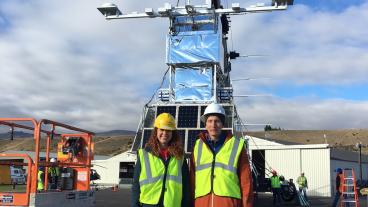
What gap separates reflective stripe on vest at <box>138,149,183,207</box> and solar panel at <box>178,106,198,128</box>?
1029cm

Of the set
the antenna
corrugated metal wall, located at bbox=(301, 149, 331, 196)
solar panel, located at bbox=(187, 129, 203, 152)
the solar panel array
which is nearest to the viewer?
solar panel, located at bbox=(187, 129, 203, 152)

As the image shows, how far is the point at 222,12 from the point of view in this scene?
19.3m

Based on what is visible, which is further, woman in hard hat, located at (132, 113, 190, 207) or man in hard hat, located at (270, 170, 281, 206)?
man in hard hat, located at (270, 170, 281, 206)

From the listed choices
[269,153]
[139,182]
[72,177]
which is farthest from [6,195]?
[269,153]

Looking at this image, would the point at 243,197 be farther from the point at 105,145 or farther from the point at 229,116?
the point at 105,145

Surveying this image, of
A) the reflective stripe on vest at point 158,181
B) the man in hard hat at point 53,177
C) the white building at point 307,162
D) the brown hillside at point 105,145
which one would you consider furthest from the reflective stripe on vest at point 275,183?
the brown hillside at point 105,145

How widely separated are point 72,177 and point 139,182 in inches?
296

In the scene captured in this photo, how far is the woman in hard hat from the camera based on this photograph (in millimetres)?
5176

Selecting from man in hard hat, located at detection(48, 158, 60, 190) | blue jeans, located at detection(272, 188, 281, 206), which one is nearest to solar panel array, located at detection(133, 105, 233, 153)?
man in hard hat, located at detection(48, 158, 60, 190)

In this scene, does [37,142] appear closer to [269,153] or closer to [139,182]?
[139,182]

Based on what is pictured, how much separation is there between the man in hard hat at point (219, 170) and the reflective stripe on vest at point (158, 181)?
0.78 feet

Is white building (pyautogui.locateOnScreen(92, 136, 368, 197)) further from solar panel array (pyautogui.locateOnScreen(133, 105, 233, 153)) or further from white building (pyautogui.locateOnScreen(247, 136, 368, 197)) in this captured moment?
solar panel array (pyautogui.locateOnScreen(133, 105, 233, 153))

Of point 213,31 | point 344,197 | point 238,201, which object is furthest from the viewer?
point 344,197

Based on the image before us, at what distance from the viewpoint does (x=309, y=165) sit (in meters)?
37.2
